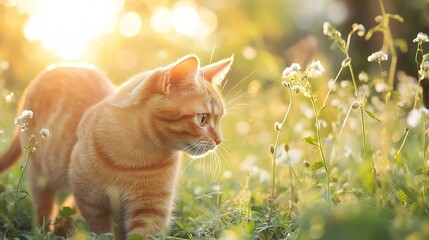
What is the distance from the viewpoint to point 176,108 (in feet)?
7.91

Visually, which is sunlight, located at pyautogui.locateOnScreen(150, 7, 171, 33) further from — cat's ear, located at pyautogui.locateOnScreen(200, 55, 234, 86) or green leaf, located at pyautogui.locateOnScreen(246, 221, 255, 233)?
green leaf, located at pyautogui.locateOnScreen(246, 221, 255, 233)

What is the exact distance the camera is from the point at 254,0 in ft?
17.8

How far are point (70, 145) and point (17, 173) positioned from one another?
946 millimetres

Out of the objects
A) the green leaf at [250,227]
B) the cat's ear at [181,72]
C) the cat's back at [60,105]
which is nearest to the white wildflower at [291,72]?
the cat's ear at [181,72]

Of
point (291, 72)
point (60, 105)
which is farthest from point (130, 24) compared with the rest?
point (291, 72)

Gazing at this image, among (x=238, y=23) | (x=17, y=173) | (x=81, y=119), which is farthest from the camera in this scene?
(x=238, y=23)

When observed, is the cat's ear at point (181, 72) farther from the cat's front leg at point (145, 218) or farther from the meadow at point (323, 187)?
the cat's front leg at point (145, 218)

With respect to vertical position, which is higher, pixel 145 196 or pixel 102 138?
pixel 102 138

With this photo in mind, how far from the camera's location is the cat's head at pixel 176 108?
2410 mm

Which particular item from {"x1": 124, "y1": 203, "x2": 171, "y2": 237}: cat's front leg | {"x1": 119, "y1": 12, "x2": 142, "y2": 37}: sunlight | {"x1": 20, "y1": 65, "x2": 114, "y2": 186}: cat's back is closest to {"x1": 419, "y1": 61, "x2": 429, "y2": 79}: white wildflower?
{"x1": 124, "y1": 203, "x2": 171, "y2": 237}: cat's front leg

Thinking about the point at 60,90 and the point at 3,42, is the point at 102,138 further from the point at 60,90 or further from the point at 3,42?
the point at 3,42

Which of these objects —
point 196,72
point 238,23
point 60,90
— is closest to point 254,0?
point 238,23

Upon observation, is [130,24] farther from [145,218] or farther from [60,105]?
[145,218]

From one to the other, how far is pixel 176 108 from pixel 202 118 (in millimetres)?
132
